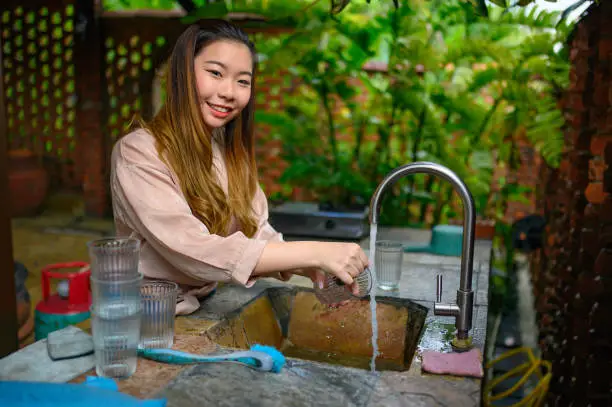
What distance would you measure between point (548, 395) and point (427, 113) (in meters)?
1.80

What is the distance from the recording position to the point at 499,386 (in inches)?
111

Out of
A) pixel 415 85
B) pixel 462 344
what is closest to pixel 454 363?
pixel 462 344

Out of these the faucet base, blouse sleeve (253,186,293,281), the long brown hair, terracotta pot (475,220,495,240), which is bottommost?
terracotta pot (475,220,495,240)

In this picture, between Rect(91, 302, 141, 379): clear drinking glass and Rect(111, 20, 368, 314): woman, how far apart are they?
0.27 meters

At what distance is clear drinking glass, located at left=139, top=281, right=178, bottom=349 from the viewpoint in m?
1.15

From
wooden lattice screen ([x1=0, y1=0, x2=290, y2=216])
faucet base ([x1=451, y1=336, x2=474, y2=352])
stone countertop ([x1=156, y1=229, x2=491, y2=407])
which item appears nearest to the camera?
stone countertop ([x1=156, y1=229, x2=491, y2=407])

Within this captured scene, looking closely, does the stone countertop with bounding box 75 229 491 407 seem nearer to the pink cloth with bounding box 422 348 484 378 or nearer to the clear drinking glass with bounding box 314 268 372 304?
the pink cloth with bounding box 422 348 484 378

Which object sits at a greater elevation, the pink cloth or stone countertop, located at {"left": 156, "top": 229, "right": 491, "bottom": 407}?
the pink cloth

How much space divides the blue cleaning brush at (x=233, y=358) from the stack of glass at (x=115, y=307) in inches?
3.2

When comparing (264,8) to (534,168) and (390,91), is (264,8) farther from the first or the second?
(534,168)

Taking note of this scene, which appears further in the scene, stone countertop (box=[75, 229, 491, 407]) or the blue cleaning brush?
the blue cleaning brush

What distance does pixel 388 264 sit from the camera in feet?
5.95

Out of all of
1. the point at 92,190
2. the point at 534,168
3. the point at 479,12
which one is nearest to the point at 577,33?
the point at 479,12

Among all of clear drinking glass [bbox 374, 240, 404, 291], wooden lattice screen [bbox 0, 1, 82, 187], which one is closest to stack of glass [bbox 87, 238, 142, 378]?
clear drinking glass [bbox 374, 240, 404, 291]
